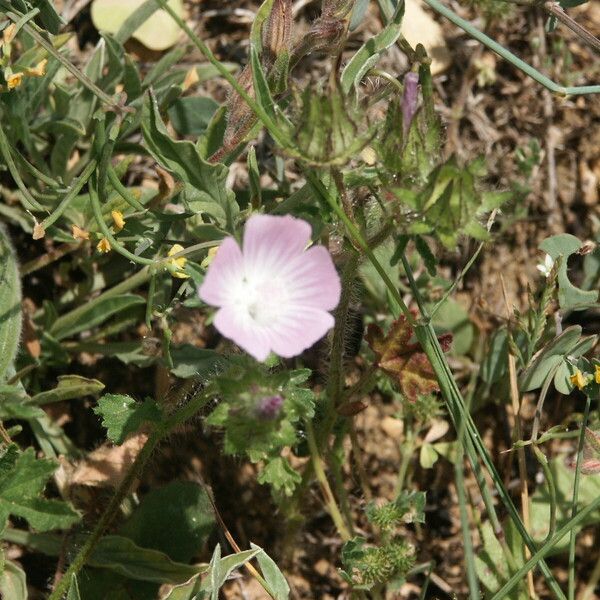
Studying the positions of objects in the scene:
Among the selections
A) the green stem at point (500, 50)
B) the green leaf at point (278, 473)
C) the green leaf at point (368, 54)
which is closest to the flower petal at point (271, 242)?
the green leaf at point (278, 473)

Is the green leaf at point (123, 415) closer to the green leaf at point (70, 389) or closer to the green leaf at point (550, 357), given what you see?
the green leaf at point (70, 389)

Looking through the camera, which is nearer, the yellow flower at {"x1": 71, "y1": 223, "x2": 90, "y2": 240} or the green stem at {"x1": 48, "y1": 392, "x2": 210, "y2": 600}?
the green stem at {"x1": 48, "y1": 392, "x2": 210, "y2": 600}

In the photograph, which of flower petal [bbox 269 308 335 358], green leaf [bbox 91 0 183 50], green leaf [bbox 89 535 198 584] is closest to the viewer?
flower petal [bbox 269 308 335 358]

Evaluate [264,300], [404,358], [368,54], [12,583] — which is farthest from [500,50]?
[12,583]

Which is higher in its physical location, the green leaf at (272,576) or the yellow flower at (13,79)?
the yellow flower at (13,79)

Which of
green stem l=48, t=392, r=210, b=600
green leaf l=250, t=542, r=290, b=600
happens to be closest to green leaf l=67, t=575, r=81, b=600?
green stem l=48, t=392, r=210, b=600

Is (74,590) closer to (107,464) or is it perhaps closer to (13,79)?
(107,464)

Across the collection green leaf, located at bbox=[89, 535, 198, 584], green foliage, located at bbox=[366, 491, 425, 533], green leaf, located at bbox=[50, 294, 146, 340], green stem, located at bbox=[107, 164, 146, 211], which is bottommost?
green leaf, located at bbox=[89, 535, 198, 584]

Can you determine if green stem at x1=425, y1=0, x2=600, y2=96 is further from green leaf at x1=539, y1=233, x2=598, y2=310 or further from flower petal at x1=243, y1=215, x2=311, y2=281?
flower petal at x1=243, y1=215, x2=311, y2=281
